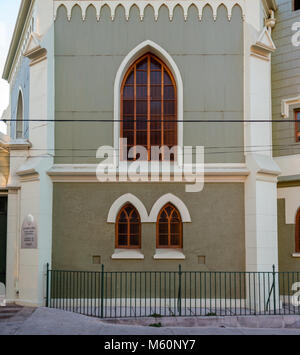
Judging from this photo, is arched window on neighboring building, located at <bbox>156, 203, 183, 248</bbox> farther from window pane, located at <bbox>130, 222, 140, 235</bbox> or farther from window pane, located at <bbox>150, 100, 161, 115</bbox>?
window pane, located at <bbox>150, 100, 161, 115</bbox>

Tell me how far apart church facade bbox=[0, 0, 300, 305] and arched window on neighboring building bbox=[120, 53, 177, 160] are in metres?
0.03

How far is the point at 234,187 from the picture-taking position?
14898 mm

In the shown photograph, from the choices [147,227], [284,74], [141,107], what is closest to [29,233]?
[147,227]

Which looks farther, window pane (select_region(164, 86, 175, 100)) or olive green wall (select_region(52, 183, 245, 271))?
window pane (select_region(164, 86, 175, 100))

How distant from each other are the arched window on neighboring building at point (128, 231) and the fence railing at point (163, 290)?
2.80 feet

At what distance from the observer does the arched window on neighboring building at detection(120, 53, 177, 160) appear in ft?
49.6

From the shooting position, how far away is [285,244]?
16.4m

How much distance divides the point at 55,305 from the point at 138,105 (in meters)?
6.06

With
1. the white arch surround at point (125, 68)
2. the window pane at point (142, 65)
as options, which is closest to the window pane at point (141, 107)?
the white arch surround at point (125, 68)

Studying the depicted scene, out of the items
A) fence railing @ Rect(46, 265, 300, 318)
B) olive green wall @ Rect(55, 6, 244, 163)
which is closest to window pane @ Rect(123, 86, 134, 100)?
olive green wall @ Rect(55, 6, 244, 163)

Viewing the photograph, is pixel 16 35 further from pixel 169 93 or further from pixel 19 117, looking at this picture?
pixel 169 93

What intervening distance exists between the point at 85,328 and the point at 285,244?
741cm

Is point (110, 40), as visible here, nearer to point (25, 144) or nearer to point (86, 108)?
point (86, 108)
